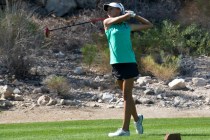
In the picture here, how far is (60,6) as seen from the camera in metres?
25.9

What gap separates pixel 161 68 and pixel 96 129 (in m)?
7.11

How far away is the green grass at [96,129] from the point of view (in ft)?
36.3

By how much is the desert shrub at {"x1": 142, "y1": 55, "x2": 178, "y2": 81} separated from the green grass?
4.89 metres

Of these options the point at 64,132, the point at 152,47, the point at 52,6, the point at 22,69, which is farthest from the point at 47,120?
the point at 52,6

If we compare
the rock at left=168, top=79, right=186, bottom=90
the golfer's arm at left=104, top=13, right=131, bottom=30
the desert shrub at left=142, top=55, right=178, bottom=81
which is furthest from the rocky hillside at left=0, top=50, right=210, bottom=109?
the golfer's arm at left=104, top=13, right=131, bottom=30

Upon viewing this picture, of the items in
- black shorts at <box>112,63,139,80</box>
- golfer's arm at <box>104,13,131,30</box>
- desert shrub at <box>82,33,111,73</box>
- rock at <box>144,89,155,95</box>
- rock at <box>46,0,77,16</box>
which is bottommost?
rock at <box>144,89,155,95</box>

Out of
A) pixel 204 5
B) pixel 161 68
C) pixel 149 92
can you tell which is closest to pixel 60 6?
pixel 204 5

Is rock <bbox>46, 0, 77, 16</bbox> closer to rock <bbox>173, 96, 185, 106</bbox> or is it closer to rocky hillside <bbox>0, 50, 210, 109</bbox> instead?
rocky hillside <bbox>0, 50, 210, 109</bbox>

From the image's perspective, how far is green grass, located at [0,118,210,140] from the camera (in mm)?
11078

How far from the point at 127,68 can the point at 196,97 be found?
722cm

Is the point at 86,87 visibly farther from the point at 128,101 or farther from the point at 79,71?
the point at 128,101

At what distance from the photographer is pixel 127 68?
10.7 m

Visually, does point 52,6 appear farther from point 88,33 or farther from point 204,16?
point 204,16

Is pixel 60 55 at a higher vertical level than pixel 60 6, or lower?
lower
